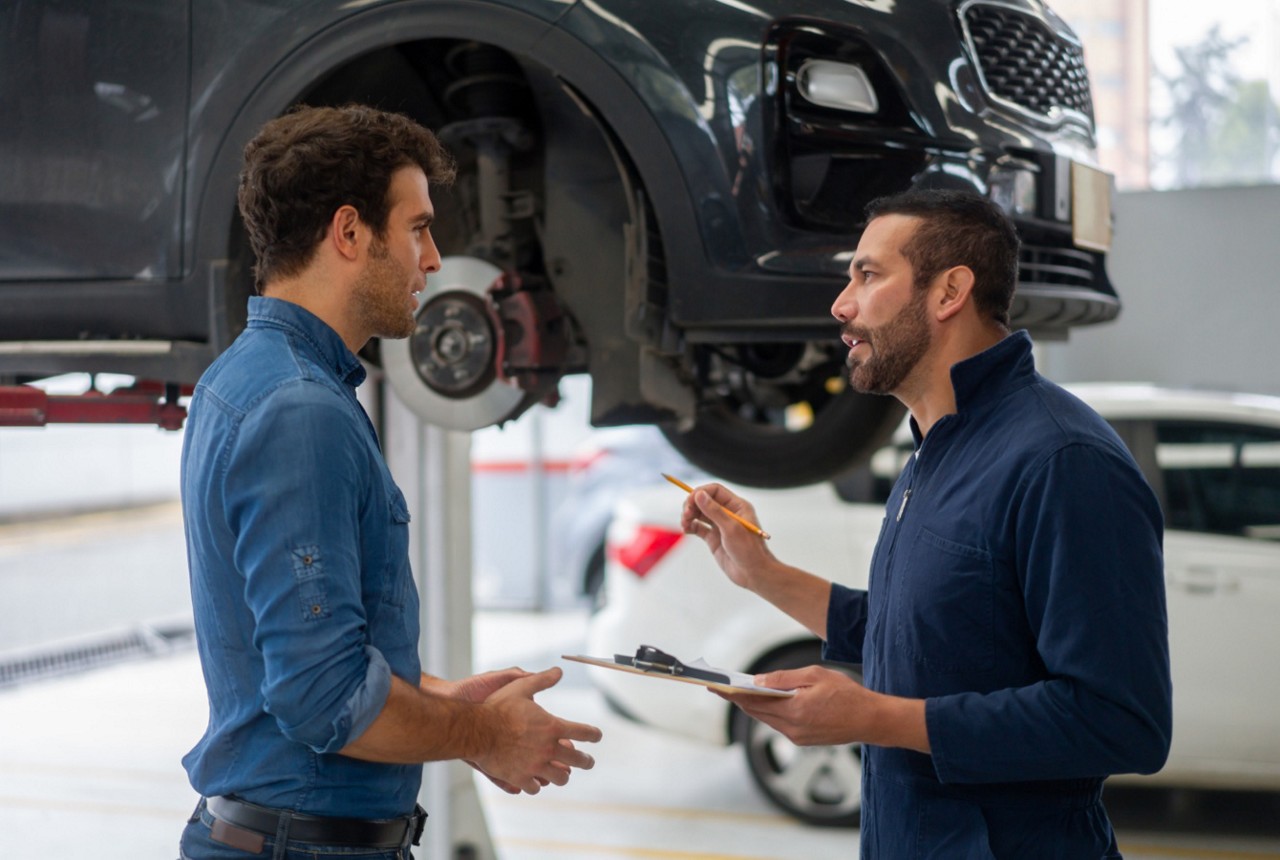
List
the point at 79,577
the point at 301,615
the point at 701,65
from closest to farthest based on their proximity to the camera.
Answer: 1. the point at 301,615
2. the point at 701,65
3. the point at 79,577

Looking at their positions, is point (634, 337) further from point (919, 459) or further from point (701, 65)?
point (919, 459)

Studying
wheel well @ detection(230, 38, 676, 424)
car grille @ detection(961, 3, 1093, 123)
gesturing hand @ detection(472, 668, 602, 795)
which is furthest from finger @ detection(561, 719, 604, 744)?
car grille @ detection(961, 3, 1093, 123)

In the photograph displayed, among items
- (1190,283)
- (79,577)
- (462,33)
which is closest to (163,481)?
(79,577)

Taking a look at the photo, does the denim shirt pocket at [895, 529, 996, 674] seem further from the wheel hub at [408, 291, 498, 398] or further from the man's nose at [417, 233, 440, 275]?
the wheel hub at [408, 291, 498, 398]

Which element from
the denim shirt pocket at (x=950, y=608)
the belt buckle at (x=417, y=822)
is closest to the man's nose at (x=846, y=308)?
the denim shirt pocket at (x=950, y=608)

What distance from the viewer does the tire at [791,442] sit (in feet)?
9.20

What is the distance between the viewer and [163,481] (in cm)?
895

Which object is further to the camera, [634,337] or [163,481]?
[163,481]

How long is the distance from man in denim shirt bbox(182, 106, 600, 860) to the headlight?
77 cm

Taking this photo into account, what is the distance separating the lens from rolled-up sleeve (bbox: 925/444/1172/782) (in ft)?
3.89

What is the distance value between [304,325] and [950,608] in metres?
0.73

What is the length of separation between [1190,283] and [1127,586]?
5.07 meters

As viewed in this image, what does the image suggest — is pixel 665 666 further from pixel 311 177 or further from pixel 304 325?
pixel 311 177

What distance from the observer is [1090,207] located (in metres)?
2.15
